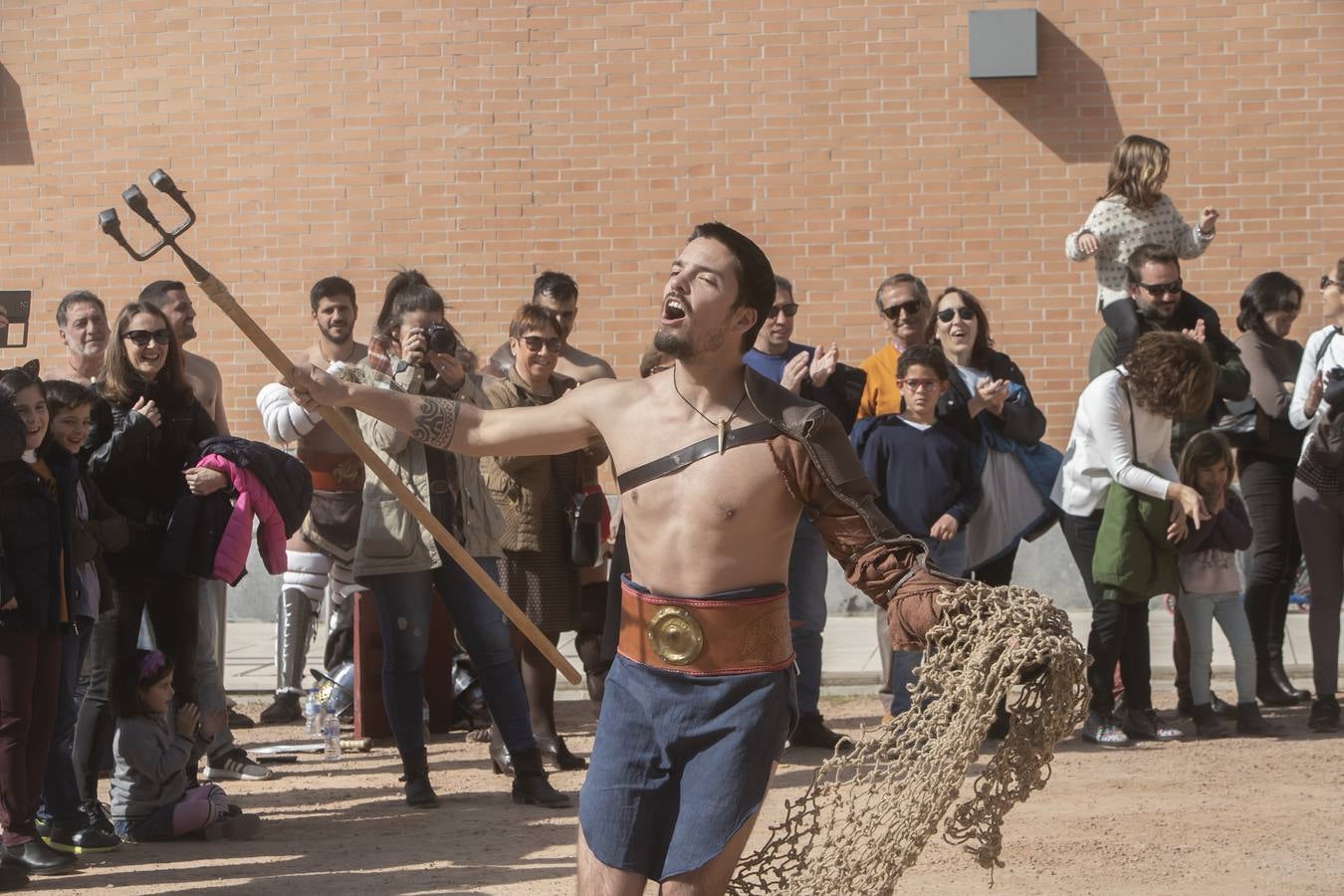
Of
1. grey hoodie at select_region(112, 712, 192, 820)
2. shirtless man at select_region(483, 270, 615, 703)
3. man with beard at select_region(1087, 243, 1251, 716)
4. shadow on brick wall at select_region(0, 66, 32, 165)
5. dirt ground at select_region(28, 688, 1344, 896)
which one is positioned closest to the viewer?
dirt ground at select_region(28, 688, 1344, 896)

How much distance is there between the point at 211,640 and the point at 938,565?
3188mm

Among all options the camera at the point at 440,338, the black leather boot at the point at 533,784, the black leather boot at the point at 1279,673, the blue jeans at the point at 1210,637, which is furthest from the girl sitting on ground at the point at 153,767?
the black leather boot at the point at 1279,673

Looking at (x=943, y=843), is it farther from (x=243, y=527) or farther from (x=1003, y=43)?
(x=1003, y=43)

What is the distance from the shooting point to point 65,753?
20.4 feet

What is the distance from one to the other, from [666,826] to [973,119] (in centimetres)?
923

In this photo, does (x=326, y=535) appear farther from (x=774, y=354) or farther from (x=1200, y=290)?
(x=1200, y=290)

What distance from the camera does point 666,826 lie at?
4.02 m

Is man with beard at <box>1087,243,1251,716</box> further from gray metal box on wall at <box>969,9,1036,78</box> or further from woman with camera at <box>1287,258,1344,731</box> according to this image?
gray metal box on wall at <box>969,9,1036,78</box>

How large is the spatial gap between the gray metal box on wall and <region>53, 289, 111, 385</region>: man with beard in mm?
6806

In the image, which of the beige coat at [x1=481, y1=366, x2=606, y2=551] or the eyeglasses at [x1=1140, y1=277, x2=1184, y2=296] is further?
the eyeglasses at [x1=1140, y1=277, x2=1184, y2=296]

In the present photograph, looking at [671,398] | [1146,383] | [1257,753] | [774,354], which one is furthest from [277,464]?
[1257,753]

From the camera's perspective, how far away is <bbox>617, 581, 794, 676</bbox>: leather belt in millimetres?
4043

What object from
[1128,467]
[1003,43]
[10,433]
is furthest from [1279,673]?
[10,433]


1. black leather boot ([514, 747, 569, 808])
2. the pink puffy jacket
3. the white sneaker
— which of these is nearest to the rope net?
black leather boot ([514, 747, 569, 808])
